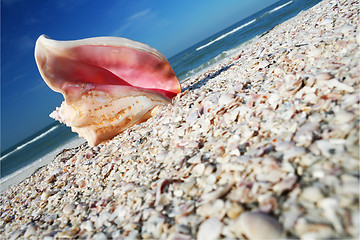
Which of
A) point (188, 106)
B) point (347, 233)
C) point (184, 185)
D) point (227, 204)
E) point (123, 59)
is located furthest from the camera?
point (123, 59)

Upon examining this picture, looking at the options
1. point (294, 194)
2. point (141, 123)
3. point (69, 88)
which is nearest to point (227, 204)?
point (294, 194)

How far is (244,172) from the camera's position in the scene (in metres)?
1.13

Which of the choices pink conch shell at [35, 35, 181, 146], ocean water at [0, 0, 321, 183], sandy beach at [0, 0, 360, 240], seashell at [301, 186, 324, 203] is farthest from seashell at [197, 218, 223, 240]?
ocean water at [0, 0, 321, 183]

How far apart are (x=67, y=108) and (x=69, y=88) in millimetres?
282

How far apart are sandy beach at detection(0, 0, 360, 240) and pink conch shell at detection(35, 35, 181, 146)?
28.6 inches

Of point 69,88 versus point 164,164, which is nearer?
point 164,164

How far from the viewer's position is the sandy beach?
32.0 inches

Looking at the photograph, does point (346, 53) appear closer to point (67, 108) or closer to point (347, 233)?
point (347, 233)

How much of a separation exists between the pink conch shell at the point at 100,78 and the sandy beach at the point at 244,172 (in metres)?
0.73

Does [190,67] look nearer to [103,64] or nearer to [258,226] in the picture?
[103,64]

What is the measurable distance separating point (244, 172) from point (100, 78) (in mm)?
2933

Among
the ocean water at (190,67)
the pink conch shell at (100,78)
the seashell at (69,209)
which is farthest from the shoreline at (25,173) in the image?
the seashell at (69,209)

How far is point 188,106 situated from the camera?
2.54 m

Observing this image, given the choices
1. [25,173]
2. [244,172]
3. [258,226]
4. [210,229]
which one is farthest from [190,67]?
[258,226]
